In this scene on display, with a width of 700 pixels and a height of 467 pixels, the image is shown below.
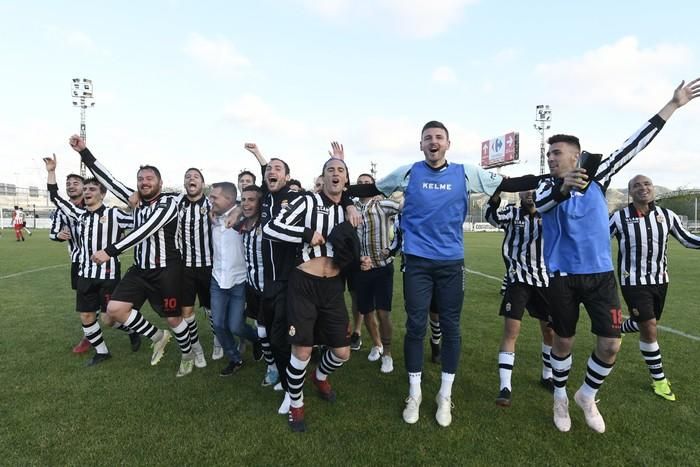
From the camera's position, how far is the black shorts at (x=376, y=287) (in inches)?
201

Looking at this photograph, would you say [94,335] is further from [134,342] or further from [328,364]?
[328,364]

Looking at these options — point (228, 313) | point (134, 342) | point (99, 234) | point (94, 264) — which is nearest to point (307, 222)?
point (228, 313)

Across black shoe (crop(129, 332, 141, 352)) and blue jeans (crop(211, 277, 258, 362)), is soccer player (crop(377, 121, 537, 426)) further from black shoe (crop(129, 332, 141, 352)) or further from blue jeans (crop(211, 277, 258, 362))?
black shoe (crop(129, 332, 141, 352))

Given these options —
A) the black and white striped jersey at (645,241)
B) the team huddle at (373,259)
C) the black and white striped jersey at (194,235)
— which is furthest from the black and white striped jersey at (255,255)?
the black and white striped jersey at (645,241)

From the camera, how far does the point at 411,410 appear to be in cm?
368

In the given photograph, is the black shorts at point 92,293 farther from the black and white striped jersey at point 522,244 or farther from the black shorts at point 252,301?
the black and white striped jersey at point 522,244

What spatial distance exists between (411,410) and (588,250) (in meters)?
1.93

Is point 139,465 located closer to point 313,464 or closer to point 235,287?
point 313,464

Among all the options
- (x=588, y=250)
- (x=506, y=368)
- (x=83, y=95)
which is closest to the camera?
(x=588, y=250)

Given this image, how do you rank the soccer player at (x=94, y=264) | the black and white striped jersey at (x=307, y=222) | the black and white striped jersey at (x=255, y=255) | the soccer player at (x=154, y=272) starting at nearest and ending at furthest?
1. the black and white striped jersey at (x=307, y=222)
2. the black and white striped jersey at (x=255, y=255)
3. the soccer player at (x=154, y=272)
4. the soccer player at (x=94, y=264)

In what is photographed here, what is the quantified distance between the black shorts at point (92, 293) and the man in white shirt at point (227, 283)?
1.56 meters

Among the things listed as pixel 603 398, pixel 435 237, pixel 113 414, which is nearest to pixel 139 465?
pixel 113 414

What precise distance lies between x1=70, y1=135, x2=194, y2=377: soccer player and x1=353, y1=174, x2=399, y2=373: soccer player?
206 centimetres

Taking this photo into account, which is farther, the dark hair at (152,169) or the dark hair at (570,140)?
the dark hair at (152,169)
